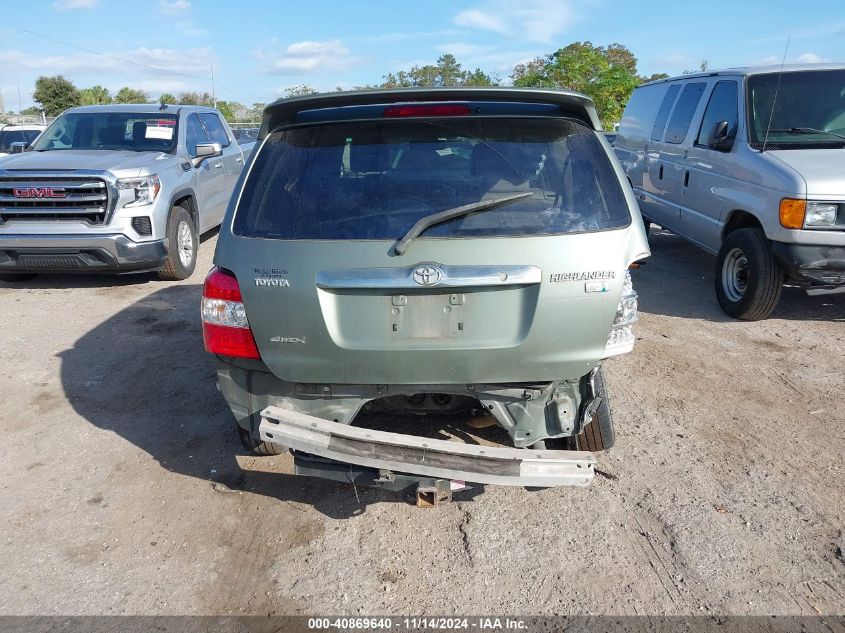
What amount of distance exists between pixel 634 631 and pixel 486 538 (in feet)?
2.55

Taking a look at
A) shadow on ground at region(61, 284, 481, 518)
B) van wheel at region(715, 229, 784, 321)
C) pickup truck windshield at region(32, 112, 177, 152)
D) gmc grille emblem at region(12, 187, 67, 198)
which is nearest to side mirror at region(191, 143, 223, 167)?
pickup truck windshield at region(32, 112, 177, 152)

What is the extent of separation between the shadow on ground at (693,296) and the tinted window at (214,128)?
6185mm

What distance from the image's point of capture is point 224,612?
8.71ft

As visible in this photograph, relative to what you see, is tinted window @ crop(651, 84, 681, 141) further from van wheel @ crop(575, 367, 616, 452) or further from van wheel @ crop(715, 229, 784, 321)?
van wheel @ crop(575, 367, 616, 452)

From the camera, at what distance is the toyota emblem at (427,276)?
2.65 m

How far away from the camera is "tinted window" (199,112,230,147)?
950 cm

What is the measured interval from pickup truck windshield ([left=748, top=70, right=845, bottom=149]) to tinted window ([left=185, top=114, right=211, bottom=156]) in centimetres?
641

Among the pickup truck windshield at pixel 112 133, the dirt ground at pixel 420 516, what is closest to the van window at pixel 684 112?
the dirt ground at pixel 420 516

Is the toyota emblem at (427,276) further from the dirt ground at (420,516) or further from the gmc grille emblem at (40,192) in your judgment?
the gmc grille emblem at (40,192)

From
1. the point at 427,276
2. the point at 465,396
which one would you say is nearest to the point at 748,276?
the point at 465,396

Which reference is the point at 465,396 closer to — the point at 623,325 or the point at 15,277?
the point at 623,325

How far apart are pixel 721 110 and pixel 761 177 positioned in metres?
1.32

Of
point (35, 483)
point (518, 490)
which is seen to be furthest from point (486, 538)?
point (35, 483)

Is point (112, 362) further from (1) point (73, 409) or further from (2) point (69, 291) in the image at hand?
(2) point (69, 291)
